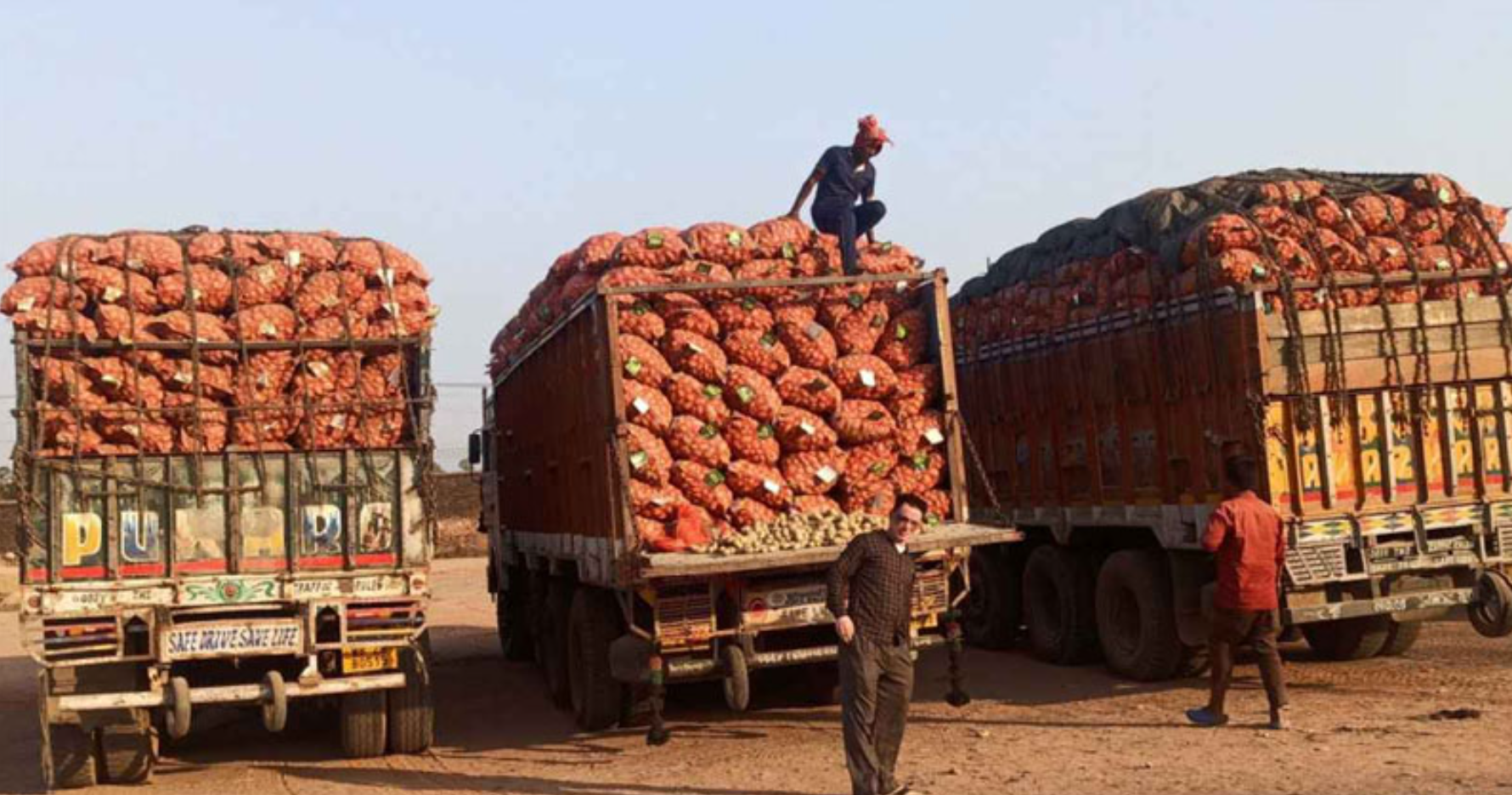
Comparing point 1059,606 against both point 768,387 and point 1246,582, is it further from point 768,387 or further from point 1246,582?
point 768,387

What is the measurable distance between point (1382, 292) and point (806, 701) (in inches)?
197

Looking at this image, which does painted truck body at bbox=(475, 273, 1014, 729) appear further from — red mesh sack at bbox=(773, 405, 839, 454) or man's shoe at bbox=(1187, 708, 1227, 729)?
man's shoe at bbox=(1187, 708, 1227, 729)

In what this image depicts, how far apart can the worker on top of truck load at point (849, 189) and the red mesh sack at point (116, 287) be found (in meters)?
4.37

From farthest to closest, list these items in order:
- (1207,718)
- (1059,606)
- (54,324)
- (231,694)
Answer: (1059,606) < (1207,718) < (54,324) < (231,694)

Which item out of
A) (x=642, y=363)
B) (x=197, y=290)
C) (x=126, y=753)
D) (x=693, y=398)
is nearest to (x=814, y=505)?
(x=693, y=398)

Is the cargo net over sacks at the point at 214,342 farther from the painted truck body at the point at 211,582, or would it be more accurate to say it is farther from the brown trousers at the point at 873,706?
the brown trousers at the point at 873,706

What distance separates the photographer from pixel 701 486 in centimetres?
984

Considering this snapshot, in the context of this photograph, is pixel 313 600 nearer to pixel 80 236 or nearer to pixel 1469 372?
pixel 80 236

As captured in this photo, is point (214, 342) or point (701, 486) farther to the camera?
point (701, 486)

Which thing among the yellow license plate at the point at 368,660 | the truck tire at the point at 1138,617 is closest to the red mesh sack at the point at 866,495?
the truck tire at the point at 1138,617

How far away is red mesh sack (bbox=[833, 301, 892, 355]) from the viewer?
408 inches

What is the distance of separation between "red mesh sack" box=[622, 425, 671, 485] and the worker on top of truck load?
217 cm

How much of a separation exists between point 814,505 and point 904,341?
4.35 feet

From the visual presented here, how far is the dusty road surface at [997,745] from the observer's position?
7902 mm
